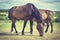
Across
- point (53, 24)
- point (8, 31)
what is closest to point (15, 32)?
point (8, 31)

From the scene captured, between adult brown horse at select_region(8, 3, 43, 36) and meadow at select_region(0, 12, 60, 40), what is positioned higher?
adult brown horse at select_region(8, 3, 43, 36)

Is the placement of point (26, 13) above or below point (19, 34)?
above

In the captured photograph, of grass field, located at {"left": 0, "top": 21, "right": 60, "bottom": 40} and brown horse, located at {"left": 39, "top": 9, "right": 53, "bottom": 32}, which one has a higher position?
brown horse, located at {"left": 39, "top": 9, "right": 53, "bottom": 32}

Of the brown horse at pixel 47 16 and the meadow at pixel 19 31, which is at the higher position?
the brown horse at pixel 47 16

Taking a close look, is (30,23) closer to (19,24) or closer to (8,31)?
(19,24)

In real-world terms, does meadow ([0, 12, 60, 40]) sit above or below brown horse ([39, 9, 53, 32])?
below

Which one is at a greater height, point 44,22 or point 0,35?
point 44,22

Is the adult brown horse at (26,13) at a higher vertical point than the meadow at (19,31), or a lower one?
higher

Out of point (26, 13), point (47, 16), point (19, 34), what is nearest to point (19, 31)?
point (19, 34)

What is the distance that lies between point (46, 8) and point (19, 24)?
0.33 metres

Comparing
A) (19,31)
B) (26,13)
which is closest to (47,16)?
(26,13)

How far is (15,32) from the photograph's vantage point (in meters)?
1.69

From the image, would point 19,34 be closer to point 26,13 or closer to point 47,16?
point 26,13

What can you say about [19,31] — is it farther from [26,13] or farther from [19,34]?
[26,13]
